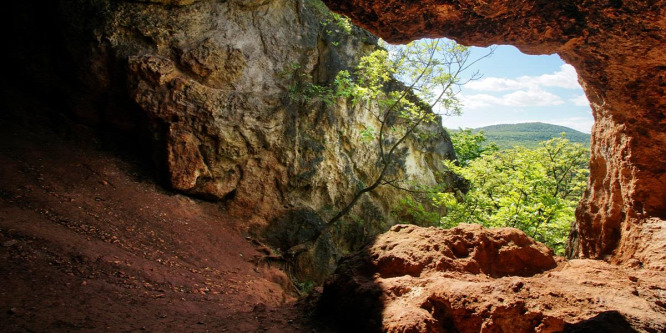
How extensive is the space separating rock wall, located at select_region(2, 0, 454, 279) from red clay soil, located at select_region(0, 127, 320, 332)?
1.12 m

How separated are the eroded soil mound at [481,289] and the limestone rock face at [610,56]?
2.62 ft

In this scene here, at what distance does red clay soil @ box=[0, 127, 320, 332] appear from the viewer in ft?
13.7

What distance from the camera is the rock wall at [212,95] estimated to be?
9547 mm

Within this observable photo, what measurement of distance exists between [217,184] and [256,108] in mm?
2810

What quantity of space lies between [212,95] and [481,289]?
30.9ft

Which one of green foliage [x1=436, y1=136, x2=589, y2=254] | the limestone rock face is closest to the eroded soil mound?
the limestone rock face

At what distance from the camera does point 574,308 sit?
Answer: 3.09 meters

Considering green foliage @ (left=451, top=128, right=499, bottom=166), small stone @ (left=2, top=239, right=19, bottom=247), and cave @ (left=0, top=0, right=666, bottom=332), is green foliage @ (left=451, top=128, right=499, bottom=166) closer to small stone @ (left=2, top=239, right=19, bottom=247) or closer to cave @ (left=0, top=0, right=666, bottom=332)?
cave @ (left=0, top=0, right=666, bottom=332)

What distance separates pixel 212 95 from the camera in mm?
10445

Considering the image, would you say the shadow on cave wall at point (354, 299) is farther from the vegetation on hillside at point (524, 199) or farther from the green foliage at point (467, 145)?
the green foliage at point (467, 145)

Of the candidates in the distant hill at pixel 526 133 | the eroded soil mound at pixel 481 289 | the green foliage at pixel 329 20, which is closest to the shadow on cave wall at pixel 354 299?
the eroded soil mound at pixel 481 289

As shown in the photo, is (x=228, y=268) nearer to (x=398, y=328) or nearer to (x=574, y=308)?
(x=398, y=328)

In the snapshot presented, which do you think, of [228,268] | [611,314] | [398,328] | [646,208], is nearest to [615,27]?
[646,208]

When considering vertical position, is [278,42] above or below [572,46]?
above
